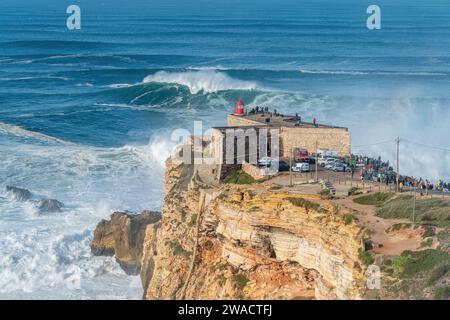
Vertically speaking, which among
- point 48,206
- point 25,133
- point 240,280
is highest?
point 240,280

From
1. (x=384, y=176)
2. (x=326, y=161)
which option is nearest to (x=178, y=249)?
(x=326, y=161)

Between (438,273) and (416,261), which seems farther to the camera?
(416,261)

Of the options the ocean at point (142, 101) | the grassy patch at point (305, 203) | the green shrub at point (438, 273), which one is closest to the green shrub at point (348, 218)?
the grassy patch at point (305, 203)

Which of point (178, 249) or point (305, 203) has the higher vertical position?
point (305, 203)

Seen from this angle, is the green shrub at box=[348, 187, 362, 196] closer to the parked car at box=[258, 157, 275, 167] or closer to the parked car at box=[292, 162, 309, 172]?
the parked car at box=[292, 162, 309, 172]

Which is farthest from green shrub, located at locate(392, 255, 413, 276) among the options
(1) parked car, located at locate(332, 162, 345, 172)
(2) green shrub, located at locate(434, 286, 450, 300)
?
(1) parked car, located at locate(332, 162, 345, 172)

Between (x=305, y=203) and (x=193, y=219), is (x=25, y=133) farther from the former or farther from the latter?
(x=305, y=203)
